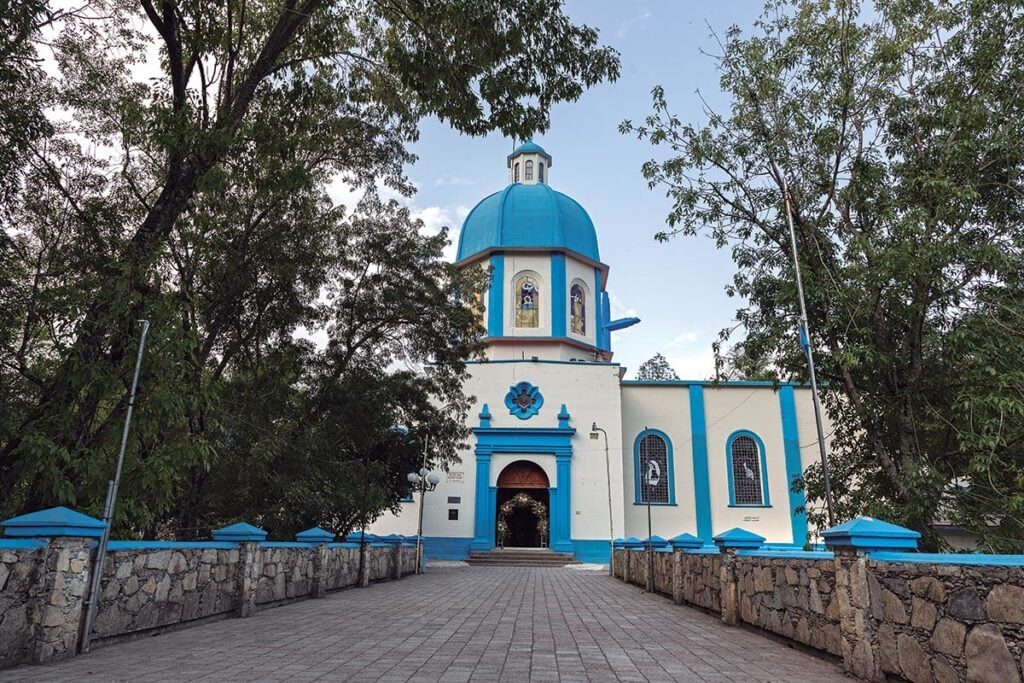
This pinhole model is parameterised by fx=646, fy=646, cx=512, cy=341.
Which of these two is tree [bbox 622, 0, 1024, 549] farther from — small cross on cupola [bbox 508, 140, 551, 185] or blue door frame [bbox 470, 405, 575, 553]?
small cross on cupola [bbox 508, 140, 551, 185]

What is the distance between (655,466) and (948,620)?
20846mm

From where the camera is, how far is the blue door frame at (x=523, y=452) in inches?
883

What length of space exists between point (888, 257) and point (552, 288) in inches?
615

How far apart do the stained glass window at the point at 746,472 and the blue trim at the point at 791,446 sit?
1027 mm

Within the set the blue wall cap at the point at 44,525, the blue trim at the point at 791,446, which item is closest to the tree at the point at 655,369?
the blue trim at the point at 791,446

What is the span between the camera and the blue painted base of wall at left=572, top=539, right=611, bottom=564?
22141mm

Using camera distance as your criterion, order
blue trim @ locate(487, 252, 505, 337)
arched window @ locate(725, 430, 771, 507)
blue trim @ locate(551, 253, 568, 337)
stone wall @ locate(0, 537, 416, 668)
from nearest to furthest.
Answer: stone wall @ locate(0, 537, 416, 668)
arched window @ locate(725, 430, 771, 507)
blue trim @ locate(551, 253, 568, 337)
blue trim @ locate(487, 252, 505, 337)

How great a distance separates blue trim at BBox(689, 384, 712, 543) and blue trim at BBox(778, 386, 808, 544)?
2956 mm

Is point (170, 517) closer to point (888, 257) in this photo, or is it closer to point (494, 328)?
point (888, 257)

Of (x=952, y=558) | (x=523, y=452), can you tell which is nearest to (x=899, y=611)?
(x=952, y=558)

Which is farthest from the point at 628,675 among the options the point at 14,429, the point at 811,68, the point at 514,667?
the point at 811,68


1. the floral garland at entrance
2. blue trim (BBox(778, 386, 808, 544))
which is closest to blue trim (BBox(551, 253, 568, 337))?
the floral garland at entrance

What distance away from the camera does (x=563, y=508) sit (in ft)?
74.4

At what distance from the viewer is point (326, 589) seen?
36.0 feet
